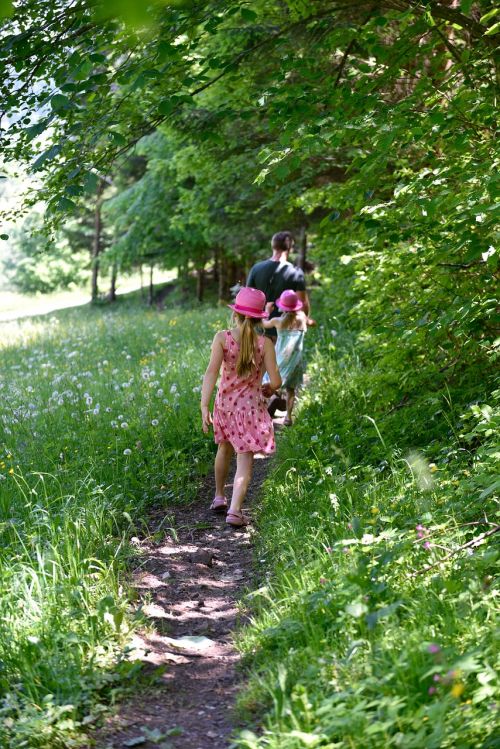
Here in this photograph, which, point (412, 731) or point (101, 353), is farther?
point (101, 353)

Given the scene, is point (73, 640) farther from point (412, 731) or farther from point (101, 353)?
point (101, 353)

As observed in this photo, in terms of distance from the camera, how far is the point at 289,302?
Result: 938 centimetres

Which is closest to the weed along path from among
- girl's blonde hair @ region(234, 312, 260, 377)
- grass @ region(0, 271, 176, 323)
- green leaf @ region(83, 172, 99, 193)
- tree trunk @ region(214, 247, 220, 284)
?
girl's blonde hair @ region(234, 312, 260, 377)

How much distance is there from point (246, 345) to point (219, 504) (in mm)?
1461

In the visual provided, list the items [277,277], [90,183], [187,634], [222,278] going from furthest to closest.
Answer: [222,278], [277,277], [90,183], [187,634]

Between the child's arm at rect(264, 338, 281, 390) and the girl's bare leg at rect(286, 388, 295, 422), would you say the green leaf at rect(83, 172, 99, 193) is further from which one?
the girl's bare leg at rect(286, 388, 295, 422)

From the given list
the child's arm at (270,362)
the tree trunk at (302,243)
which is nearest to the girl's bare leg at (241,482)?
the child's arm at (270,362)

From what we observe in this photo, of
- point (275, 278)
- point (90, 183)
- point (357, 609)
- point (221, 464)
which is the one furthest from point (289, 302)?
point (357, 609)

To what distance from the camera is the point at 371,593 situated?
3.72 metres

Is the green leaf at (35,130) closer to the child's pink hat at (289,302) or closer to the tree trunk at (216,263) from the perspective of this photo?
the child's pink hat at (289,302)

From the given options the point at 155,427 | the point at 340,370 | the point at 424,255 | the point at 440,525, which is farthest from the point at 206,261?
the point at 440,525

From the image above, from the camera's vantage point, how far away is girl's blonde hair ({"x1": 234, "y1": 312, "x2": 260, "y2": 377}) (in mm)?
6656

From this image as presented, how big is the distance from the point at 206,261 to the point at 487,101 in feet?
72.8

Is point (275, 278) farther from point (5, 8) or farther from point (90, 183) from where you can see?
point (5, 8)
